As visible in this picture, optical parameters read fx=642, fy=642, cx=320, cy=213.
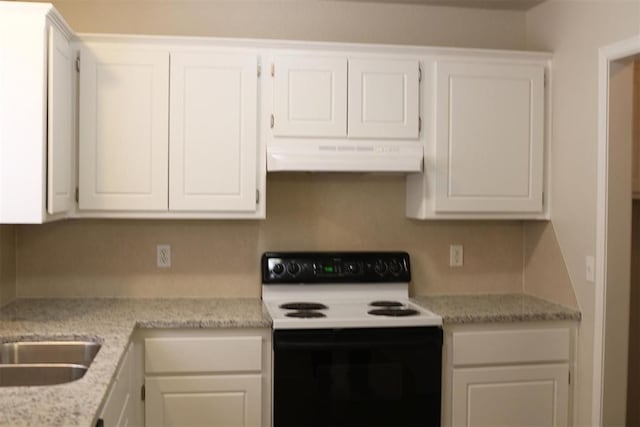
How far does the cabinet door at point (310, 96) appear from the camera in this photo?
294 cm

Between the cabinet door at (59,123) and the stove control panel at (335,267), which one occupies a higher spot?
the cabinet door at (59,123)

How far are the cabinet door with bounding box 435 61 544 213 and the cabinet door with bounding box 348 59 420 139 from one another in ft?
0.43

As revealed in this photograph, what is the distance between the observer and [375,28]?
10.9 ft

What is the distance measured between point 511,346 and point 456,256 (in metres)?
0.65

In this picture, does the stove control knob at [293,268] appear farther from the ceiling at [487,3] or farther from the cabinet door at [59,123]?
the ceiling at [487,3]

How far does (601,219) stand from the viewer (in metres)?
2.75

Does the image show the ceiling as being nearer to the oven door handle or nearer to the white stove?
the white stove

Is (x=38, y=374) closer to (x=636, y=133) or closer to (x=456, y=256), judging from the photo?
(x=456, y=256)

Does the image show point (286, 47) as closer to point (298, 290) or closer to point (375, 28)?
point (375, 28)

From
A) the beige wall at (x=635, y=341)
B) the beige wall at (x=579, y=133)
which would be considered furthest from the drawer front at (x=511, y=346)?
the beige wall at (x=635, y=341)

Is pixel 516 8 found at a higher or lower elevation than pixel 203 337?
higher

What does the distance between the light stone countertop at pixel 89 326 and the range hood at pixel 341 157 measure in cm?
69

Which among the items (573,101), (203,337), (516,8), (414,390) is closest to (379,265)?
(414,390)

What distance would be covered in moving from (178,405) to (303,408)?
0.52 meters
